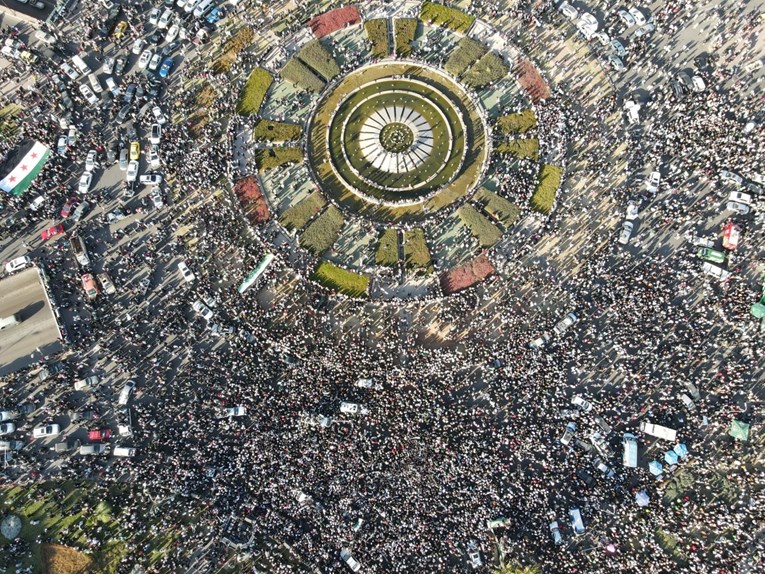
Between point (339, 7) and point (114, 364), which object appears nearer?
point (114, 364)

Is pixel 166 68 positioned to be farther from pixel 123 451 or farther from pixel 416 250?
pixel 123 451

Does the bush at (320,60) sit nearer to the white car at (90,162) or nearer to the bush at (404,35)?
the bush at (404,35)

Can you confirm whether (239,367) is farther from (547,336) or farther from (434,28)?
(434,28)

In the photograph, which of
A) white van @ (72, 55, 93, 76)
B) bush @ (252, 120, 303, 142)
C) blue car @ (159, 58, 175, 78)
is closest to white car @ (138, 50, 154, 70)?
blue car @ (159, 58, 175, 78)

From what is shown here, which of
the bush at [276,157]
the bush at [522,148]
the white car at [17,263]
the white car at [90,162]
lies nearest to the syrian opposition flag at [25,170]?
the white car at [90,162]

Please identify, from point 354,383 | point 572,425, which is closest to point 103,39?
point 354,383

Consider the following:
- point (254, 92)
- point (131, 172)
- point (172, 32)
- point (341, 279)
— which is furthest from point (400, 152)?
point (131, 172)

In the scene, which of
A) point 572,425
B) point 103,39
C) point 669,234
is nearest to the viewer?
point 572,425
